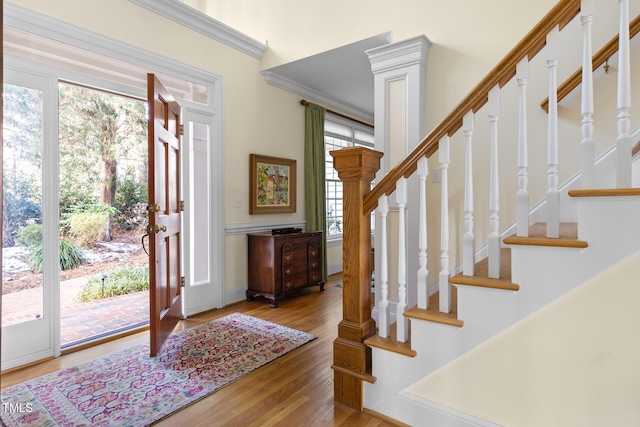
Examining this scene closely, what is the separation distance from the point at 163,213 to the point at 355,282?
5.31 ft

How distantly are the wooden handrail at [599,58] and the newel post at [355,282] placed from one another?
1.40 meters

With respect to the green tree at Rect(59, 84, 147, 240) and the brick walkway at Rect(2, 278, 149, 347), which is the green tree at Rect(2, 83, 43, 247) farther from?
the green tree at Rect(59, 84, 147, 240)

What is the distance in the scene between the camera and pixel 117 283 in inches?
203

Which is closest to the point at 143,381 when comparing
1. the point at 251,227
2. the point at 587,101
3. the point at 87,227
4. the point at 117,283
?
the point at 251,227

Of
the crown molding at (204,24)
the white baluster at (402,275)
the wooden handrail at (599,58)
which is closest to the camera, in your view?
the white baluster at (402,275)

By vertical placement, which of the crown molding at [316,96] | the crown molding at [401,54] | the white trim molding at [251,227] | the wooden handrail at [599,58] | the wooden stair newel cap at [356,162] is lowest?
the white trim molding at [251,227]

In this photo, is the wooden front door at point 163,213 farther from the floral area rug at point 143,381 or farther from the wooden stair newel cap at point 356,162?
the wooden stair newel cap at point 356,162

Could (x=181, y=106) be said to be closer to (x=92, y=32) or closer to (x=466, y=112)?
(x=92, y=32)

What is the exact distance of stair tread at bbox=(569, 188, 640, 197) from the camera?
1.25m

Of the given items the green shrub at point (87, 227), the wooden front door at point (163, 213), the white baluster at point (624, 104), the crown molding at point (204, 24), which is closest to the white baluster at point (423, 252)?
the white baluster at point (624, 104)

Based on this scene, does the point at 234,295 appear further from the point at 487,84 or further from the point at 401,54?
the point at 487,84

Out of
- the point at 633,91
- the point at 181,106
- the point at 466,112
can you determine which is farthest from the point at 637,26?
the point at 181,106

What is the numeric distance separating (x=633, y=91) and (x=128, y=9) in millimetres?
3647

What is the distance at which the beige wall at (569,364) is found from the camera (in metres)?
1.32
